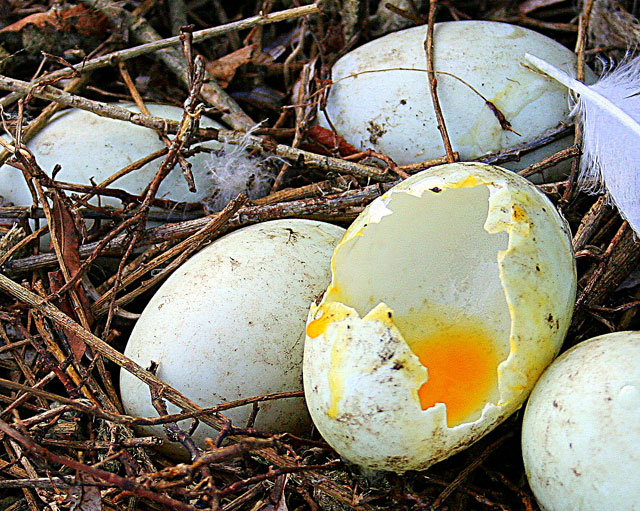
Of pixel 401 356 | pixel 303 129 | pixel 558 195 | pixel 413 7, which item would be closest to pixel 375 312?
pixel 401 356

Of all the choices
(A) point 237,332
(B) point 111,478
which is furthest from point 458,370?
(B) point 111,478

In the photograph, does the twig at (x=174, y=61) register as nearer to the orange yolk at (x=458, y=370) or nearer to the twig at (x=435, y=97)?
the twig at (x=435, y=97)

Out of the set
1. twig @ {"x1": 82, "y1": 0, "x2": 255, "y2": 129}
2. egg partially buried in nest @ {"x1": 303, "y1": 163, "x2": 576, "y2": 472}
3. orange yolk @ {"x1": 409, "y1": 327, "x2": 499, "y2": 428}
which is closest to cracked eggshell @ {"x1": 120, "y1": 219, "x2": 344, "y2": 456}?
egg partially buried in nest @ {"x1": 303, "y1": 163, "x2": 576, "y2": 472}

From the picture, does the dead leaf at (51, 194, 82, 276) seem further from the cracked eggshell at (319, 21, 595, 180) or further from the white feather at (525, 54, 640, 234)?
the white feather at (525, 54, 640, 234)

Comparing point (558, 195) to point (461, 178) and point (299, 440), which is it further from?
point (299, 440)

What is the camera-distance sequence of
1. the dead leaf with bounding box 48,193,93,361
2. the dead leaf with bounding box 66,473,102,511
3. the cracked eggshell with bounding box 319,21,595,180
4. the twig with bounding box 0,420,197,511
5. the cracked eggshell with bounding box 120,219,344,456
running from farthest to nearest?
1. the cracked eggshell with bounding box 319,21,595,180
2. the dead leaf with bounding box 48,193,93,361
3. the cracked eggshell with bounding box 120,219,344,456
4. the dead leaf with bounding box 66,473,102,511
5. the twig with bounding box 0,420,197,511

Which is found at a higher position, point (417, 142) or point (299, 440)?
point (417, 142)
